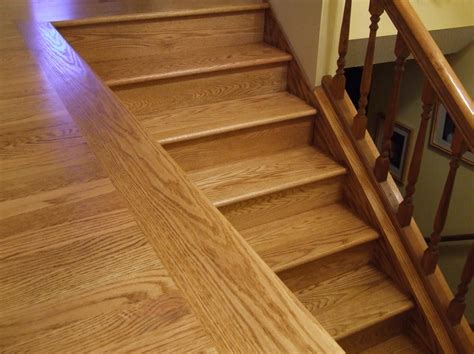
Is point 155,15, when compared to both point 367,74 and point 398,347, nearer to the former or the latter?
point 367,74

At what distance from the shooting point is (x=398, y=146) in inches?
136

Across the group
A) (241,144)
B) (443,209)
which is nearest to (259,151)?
(241,144)

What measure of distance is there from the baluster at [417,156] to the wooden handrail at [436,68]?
7cm

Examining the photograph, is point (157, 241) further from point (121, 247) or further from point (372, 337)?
point (372, 337)

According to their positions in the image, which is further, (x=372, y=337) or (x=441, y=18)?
(x=441, y=18)

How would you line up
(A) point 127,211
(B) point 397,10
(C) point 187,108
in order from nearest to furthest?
1. (A) point 127,211
2. (B) point 397,10
3. (C) point 187,108

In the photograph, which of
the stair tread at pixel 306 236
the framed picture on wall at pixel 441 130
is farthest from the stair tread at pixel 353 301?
the framed picture on wall at pixel 441 130

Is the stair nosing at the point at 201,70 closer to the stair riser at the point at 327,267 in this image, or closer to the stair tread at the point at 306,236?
the stair tread at the point at 306,236

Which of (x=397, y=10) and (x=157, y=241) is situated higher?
(x=397, y=10)

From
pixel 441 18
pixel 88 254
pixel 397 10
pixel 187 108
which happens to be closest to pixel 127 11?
pixel 187 108

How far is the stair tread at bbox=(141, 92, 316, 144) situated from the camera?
1999 mm

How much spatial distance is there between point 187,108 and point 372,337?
1290mm

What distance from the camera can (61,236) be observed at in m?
0.92

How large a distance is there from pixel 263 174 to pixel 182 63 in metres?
0.66
